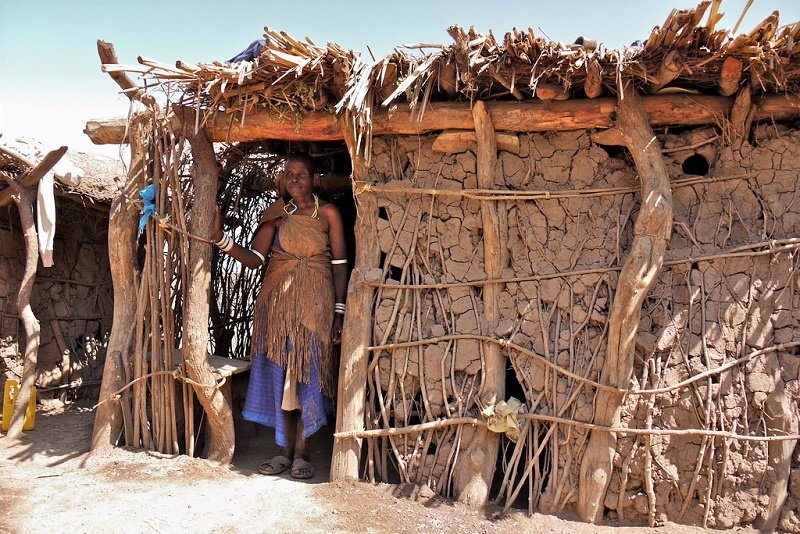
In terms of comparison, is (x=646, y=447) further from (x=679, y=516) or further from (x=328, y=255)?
(x=328, y=255)

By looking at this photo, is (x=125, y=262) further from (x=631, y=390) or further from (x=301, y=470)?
(x=631, y=390)

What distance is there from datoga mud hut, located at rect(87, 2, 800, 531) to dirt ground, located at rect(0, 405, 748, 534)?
0.54ft

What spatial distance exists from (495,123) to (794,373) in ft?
7.60

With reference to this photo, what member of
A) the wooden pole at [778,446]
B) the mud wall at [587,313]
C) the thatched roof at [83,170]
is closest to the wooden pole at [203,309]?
the mud wall at [587,313]

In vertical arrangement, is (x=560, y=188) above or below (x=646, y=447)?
above

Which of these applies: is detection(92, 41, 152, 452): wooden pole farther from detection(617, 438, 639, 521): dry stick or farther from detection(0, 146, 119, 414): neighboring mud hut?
detection(617, 438, 639, 521): dry stick

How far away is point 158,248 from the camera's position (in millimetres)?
4484

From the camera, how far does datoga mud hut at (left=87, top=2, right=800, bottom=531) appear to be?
369cm

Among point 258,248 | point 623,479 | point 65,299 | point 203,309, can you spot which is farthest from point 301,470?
point 65,299

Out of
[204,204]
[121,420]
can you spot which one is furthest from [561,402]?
[121,420]

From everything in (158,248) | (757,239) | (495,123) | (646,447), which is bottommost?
(646,447)

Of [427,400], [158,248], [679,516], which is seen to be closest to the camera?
[679,516]

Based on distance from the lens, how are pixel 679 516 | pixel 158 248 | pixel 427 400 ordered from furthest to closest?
1. pixel 158 248
2. pixel 427 400
3. pixel 679 516

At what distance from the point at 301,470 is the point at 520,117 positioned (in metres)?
2.69
